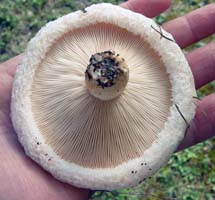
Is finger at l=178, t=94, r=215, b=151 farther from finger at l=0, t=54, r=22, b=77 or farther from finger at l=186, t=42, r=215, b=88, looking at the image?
finger at l=0, t=54, r=22, b=77

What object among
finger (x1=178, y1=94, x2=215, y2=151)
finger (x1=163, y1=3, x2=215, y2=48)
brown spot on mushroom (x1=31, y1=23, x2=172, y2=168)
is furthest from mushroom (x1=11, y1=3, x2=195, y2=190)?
finger (x1=163, y1=3, x2=215, y2=48)

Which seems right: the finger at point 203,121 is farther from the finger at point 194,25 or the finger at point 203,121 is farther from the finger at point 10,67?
the finger at point 10,67

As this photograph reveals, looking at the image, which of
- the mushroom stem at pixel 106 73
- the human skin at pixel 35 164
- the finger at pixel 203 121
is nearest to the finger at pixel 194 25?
the human skin at pixel 35 164

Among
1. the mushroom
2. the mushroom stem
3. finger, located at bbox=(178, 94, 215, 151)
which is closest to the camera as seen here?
the mushroom stem

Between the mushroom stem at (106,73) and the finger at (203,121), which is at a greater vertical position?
the mushroom stem at (106,73)

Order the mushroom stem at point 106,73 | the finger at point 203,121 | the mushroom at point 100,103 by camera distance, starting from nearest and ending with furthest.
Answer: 1. the mushroom stem at point 106,73
2. the mushroom at point 100,103
3. the finger at point 203,121

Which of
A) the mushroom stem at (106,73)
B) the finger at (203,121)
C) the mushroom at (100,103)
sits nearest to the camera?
the mushroom stem at (106,73)
